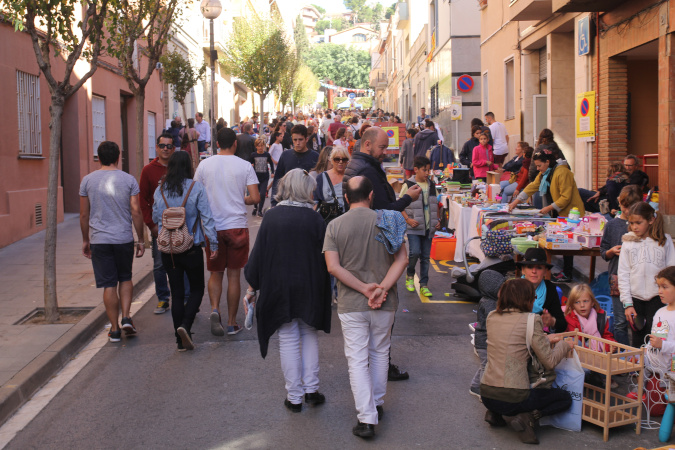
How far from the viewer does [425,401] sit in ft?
18.8

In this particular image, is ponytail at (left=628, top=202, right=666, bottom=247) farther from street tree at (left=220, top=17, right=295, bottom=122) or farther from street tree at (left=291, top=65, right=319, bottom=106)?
street tree at (left=291, top=65, right=319, bottom=106)

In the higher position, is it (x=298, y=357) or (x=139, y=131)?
(x=139, y=131)

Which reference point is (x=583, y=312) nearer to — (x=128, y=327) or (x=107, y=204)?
(x=128, y=327)

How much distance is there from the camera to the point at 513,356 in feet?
16.3

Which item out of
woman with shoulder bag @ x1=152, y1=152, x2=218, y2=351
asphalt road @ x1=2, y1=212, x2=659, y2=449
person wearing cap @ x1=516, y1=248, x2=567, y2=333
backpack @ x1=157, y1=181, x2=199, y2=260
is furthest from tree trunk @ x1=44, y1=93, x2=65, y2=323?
person wearing cap @ x1=516, y1=248, x2=567, y2=333

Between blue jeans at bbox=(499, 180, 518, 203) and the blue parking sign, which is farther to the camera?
the blue parking sign

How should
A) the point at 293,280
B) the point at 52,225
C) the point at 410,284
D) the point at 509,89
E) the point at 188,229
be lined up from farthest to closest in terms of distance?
1. the point at 509,89
2. the point at 410,284
3. the point at 52,225
4. the point at 188,229
5. the point at 293,280

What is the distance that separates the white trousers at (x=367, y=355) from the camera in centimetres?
497

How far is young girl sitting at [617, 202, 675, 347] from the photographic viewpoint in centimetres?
614

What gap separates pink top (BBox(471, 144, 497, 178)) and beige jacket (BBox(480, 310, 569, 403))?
1224 centimetres

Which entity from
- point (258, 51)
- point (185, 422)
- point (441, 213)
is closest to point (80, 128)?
point (441, 213)

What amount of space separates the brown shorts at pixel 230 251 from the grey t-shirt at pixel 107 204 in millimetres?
937

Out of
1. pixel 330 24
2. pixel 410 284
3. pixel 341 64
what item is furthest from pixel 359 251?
pixel 330 24

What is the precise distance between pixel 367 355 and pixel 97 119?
52.9 ft
